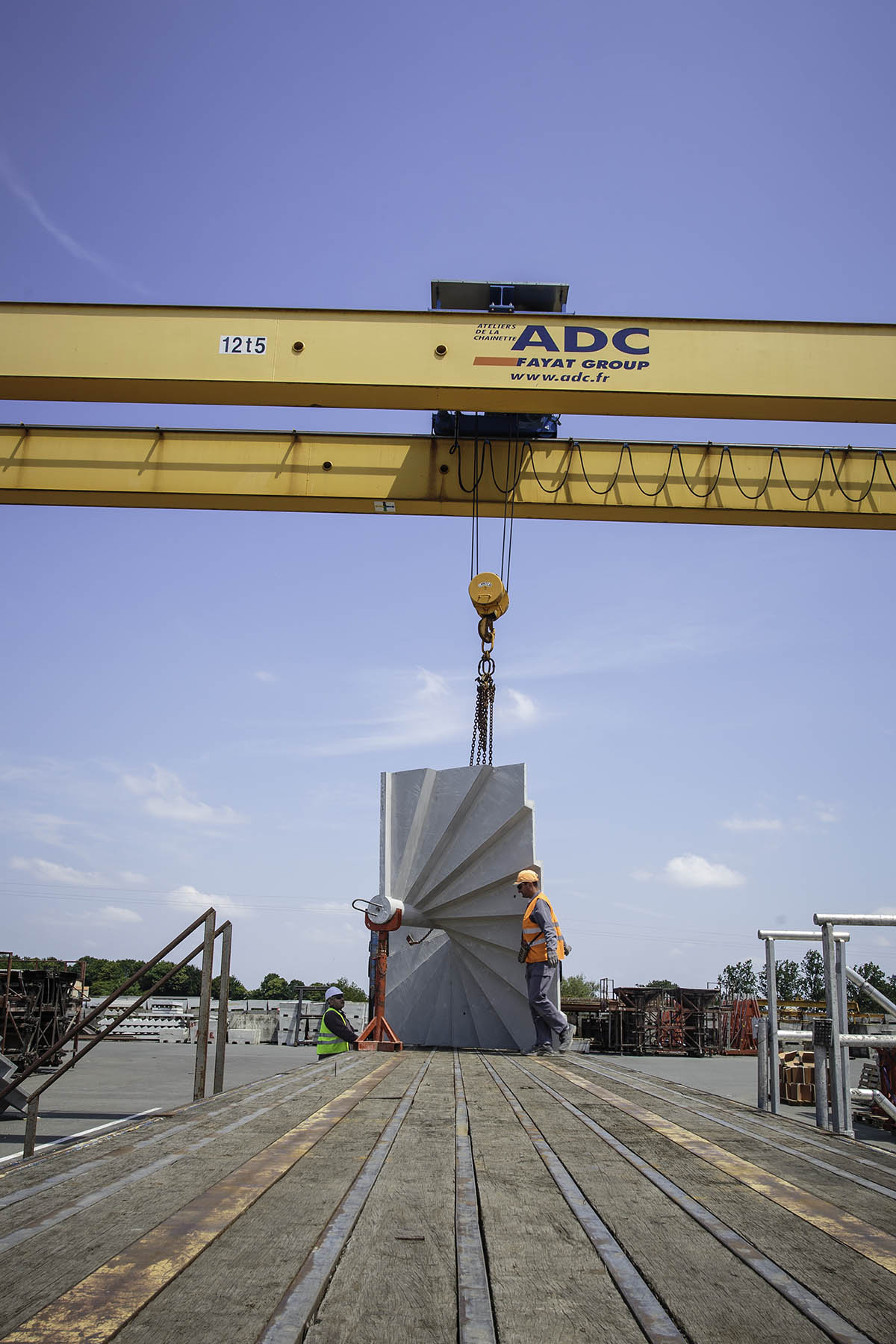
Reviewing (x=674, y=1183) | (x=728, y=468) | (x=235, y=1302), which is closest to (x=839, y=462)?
(x=728, y=468)

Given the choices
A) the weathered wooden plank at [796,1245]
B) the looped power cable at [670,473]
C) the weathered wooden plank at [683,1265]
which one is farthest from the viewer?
the looped power cable at [670,473]

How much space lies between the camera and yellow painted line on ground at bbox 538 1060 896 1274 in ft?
9.33

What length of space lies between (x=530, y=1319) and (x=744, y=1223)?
3.67ft

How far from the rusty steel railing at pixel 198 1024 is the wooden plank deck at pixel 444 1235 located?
113 cm

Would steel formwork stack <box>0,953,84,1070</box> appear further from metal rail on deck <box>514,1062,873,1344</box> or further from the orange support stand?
metal rail on deck <box>514,1062,873,1344</box>

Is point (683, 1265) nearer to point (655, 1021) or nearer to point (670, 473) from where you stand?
point (670, 473)

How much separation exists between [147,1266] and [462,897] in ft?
29.6

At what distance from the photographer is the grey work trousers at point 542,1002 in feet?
32.2

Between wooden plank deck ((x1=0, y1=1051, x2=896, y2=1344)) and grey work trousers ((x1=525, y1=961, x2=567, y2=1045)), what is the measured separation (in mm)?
4987

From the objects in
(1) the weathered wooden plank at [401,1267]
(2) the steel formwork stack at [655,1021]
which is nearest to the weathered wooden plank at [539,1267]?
(1) the weathered wooden plank at [401,1267]

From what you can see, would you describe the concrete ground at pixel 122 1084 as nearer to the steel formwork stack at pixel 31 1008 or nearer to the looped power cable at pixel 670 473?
the steel formwork stack at pixel 31 1008

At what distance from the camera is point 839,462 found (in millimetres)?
10594

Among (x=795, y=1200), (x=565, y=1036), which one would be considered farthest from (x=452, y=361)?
(x=795, y=1200)

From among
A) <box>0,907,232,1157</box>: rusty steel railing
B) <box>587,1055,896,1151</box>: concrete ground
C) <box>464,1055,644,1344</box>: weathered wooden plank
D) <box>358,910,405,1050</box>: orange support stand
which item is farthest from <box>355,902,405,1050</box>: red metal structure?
<box>464,1055,644,1344</box>: weathered wooden plank
